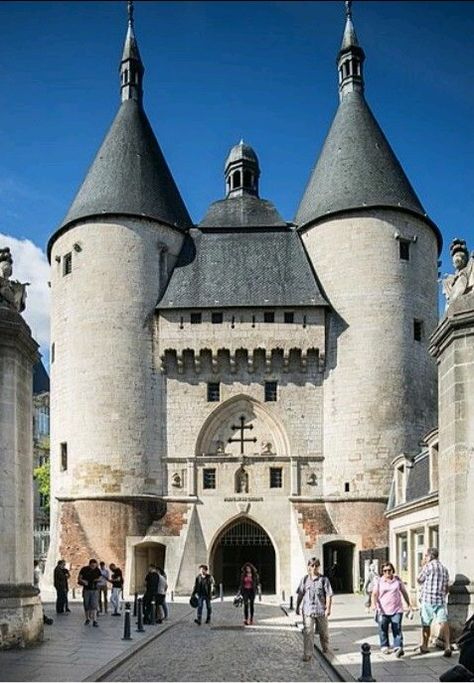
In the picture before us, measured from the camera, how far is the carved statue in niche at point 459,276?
1479 centimetres

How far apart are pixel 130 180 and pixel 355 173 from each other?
1025 centimetres

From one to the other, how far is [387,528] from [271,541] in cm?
532

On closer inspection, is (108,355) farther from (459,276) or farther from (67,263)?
A: (459,276)

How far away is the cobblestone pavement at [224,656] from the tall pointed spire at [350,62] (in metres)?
30.5

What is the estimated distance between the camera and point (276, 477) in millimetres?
38250

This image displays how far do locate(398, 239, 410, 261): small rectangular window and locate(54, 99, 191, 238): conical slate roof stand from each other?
10.2 m

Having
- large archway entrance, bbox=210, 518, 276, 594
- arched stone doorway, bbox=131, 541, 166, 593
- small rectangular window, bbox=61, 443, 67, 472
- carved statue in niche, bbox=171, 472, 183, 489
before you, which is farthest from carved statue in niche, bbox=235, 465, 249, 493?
small rectangular window, bbox=61, 443, 67, 472

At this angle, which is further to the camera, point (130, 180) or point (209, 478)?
point (130, 180)

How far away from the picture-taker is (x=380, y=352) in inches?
1464

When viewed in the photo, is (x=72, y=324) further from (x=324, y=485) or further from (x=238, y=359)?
(x=324, y=485)

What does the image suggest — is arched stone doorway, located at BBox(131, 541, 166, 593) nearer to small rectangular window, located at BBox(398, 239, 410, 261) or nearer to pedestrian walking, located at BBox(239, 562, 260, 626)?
pedestrian walking, located at BBox(239, 562, 260, 626)

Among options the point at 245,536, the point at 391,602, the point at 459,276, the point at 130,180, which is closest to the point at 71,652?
the point at 391,602

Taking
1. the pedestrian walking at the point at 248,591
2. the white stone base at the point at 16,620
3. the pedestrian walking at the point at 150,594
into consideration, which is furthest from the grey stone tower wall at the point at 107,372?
the white stone base at the point at 16,620

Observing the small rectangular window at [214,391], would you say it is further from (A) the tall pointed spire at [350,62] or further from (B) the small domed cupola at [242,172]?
(A) the tall pointed spire at [350,62]
